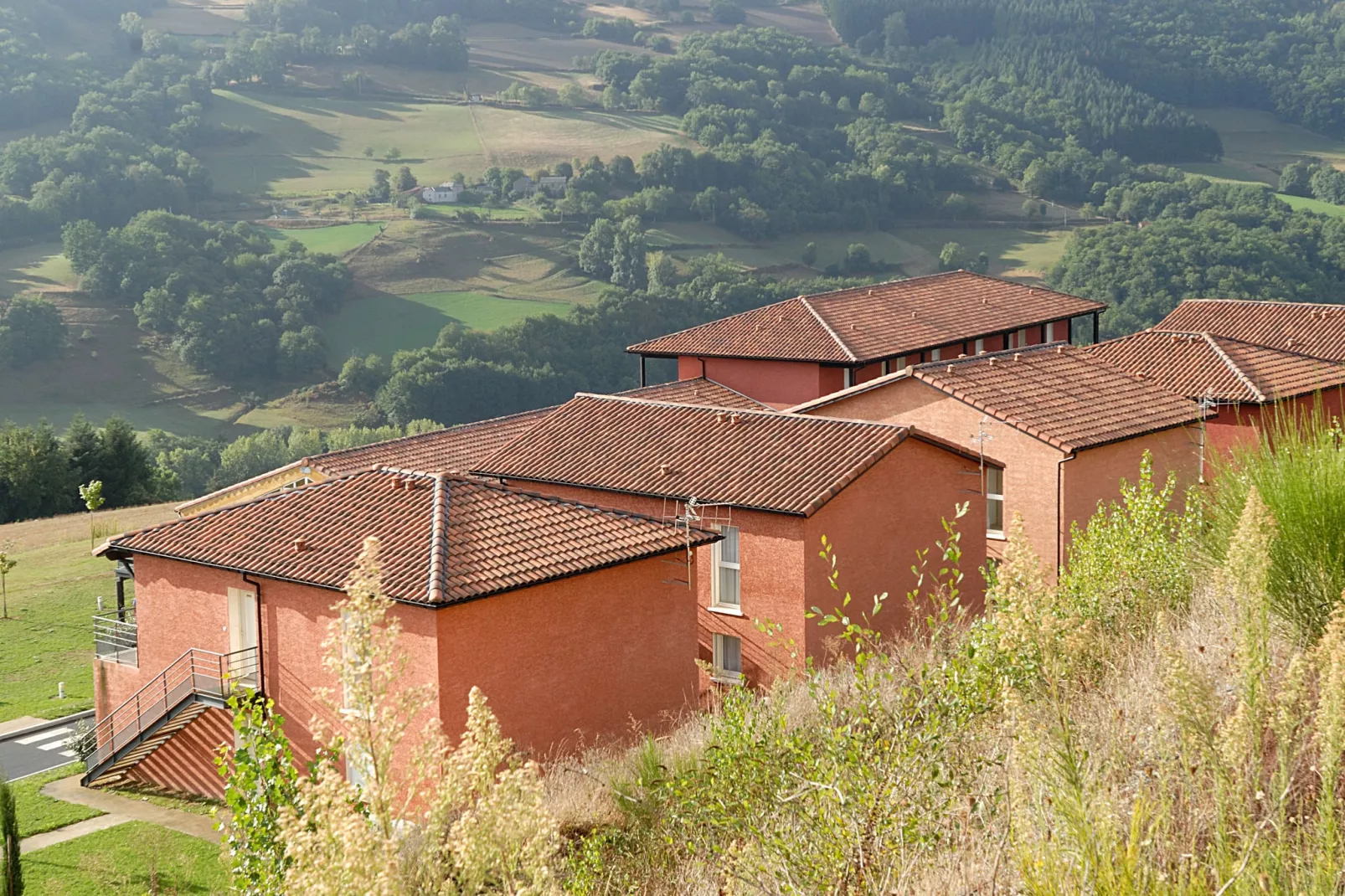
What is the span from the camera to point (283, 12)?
15812cm

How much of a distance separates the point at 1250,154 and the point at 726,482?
125 metres

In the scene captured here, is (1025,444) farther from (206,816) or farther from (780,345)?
(206,816)

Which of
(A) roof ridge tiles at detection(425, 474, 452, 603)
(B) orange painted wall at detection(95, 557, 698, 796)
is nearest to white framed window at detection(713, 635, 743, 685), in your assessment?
(B) orange painted wall at detection(95, 557, 698, 796)

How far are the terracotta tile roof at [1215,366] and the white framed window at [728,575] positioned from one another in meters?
11.0

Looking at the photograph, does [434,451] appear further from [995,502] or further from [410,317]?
[410,317]

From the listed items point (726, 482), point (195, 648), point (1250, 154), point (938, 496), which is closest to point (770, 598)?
point (726, 482)

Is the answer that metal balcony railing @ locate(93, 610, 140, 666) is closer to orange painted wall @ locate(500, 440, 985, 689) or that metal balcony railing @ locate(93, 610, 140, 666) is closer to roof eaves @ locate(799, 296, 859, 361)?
orange painted wall @ locate(500, 440, 985, 689)

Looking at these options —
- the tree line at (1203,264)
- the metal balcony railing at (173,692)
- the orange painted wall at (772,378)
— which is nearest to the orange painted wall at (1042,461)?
the orange painted wall at (772,378)

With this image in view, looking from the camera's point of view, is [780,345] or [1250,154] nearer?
[780,345]

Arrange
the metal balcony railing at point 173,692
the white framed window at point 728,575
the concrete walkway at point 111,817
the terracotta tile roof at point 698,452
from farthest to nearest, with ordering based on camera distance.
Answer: the white framed window at point 728,575 < the terracotta tile roof at point 698,452 < the metal balcony railing at point 173,692 < the concrete walkway at point 111,817

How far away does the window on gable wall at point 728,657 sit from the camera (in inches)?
853

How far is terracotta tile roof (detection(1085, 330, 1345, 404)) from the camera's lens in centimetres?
2784

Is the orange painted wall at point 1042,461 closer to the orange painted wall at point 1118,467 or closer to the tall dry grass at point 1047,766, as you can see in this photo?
the orange painted wall at point 1118,467

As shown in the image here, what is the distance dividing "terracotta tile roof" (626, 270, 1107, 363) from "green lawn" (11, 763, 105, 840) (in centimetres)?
1961
